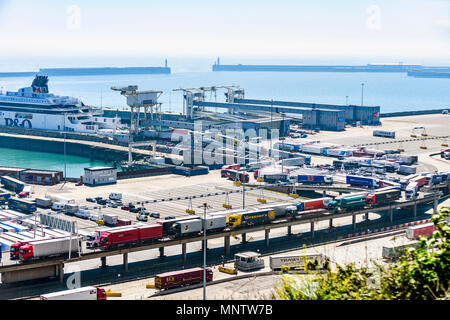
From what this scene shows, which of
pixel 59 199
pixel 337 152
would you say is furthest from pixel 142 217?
pixel 337 152

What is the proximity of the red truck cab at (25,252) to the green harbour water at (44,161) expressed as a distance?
39355 mm

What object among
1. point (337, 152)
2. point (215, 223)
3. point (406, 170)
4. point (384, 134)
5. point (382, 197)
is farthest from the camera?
point (384, 134)

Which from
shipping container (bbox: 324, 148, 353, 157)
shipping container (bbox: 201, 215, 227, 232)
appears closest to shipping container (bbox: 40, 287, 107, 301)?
shipping container (bbox: 201, 215, 227, 232)

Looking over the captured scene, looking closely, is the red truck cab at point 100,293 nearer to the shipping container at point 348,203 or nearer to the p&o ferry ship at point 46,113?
the shipping container at point 348,203

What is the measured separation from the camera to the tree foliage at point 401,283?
35.1 ft

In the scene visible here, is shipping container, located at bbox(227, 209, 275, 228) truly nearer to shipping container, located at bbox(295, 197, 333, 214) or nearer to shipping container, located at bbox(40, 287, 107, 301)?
shipping container, located at bbox(295, 197, 333, 214)

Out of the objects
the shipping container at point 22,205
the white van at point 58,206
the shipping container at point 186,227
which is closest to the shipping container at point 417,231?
the shipping container at point 186,227

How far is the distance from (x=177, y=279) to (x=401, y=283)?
18.3m

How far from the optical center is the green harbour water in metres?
72.1

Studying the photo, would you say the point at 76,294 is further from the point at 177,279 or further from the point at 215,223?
the point at 215,223

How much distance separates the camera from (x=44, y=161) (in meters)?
76.6

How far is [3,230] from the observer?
3659 cm

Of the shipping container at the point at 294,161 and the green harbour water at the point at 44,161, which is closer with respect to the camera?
the shipping container at the point at 294,161
